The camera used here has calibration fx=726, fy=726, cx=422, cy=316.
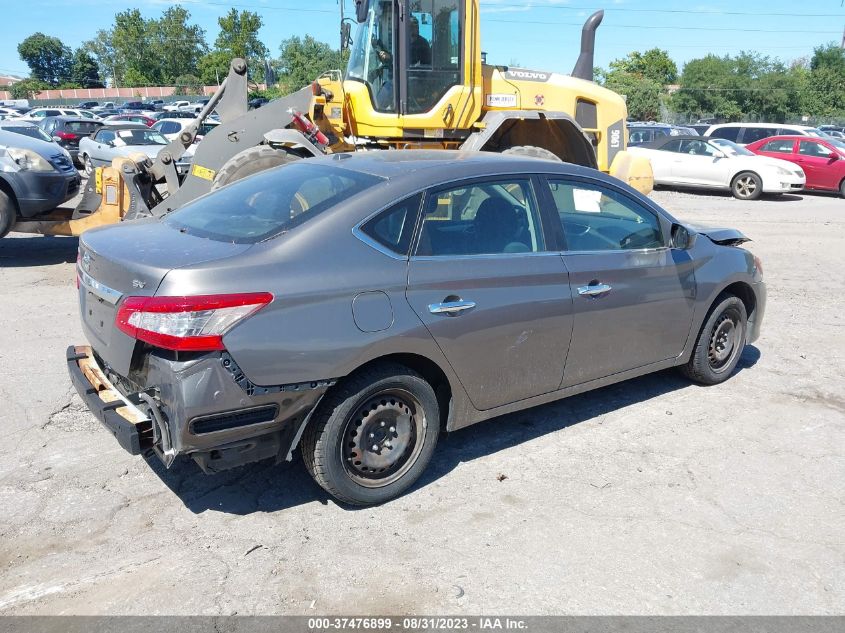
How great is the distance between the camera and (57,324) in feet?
21.9

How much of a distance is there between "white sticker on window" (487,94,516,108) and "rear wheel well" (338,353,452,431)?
6351mm

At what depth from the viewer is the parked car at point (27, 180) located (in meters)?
8.89

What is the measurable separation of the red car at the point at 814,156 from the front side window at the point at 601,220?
58.5ft

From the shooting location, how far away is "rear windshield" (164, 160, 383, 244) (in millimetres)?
3619

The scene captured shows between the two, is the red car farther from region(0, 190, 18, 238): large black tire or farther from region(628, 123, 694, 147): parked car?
region(0, 190, 18, 238): large black tire

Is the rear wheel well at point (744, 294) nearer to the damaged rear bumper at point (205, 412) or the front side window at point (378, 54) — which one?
the damaged rear bumper at point (205, 412)

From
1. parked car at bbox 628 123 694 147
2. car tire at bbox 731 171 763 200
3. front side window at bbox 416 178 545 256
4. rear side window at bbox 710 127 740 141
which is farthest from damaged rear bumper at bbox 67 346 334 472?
rear side window at bbox 710 127 740 141

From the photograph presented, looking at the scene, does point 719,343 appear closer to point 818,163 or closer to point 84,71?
point 818,163

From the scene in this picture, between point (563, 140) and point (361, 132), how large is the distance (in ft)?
9.60

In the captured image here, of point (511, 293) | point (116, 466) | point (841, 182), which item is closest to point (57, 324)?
point (116, 466)

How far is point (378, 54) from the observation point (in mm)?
8898

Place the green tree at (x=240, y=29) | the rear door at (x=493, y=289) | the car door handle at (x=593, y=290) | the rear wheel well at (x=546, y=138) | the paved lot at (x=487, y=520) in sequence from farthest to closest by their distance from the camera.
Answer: the green tree at (x=240, y=29) < the rear wheel well at (x=546, y=138) < the car door handle at (x=593, y=290) < the rear door at (x=493, y=289) < the paved lot at (x=487, y=520)

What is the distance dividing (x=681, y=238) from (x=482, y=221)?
1632 mm

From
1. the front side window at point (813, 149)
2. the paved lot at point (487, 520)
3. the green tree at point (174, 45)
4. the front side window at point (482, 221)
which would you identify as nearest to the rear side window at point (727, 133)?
the front side window at point (813, 149)
